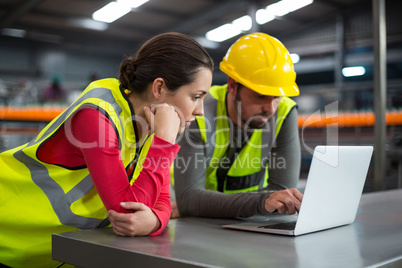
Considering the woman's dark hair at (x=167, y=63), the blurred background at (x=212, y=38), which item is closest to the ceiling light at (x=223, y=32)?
the blurred background at (x=212, y=38)

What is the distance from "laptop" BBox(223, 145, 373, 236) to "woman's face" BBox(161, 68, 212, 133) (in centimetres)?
39

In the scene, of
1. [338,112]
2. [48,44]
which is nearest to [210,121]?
[338,112]

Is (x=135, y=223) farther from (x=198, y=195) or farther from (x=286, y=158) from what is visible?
(x=286, y=158)

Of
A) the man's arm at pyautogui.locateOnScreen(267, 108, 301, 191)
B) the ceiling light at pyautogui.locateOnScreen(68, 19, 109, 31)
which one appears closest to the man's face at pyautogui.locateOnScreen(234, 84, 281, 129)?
the man's arm at pyautogui.locateOnScreen(267, 108, 301, 191)

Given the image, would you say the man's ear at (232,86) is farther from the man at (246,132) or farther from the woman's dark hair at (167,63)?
the woman's dark hair at (167,63)

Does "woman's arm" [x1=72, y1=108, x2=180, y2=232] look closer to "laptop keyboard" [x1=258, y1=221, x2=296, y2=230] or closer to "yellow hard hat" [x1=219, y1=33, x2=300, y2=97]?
"laptop keyboard" [x1=258, y1=221, x2=296, y2=230]

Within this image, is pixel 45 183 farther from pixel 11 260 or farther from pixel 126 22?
pixel 126 22

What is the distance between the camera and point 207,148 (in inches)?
62.7

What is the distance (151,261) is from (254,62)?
1.09 metres

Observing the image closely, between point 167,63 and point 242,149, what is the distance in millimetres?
637

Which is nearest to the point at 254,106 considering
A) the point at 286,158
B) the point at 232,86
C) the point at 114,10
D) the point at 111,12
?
the point at 232,86

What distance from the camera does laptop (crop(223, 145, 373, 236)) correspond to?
2.89ft

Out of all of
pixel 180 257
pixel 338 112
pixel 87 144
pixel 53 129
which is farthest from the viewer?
pixel 338 112

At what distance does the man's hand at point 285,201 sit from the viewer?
113 cm
